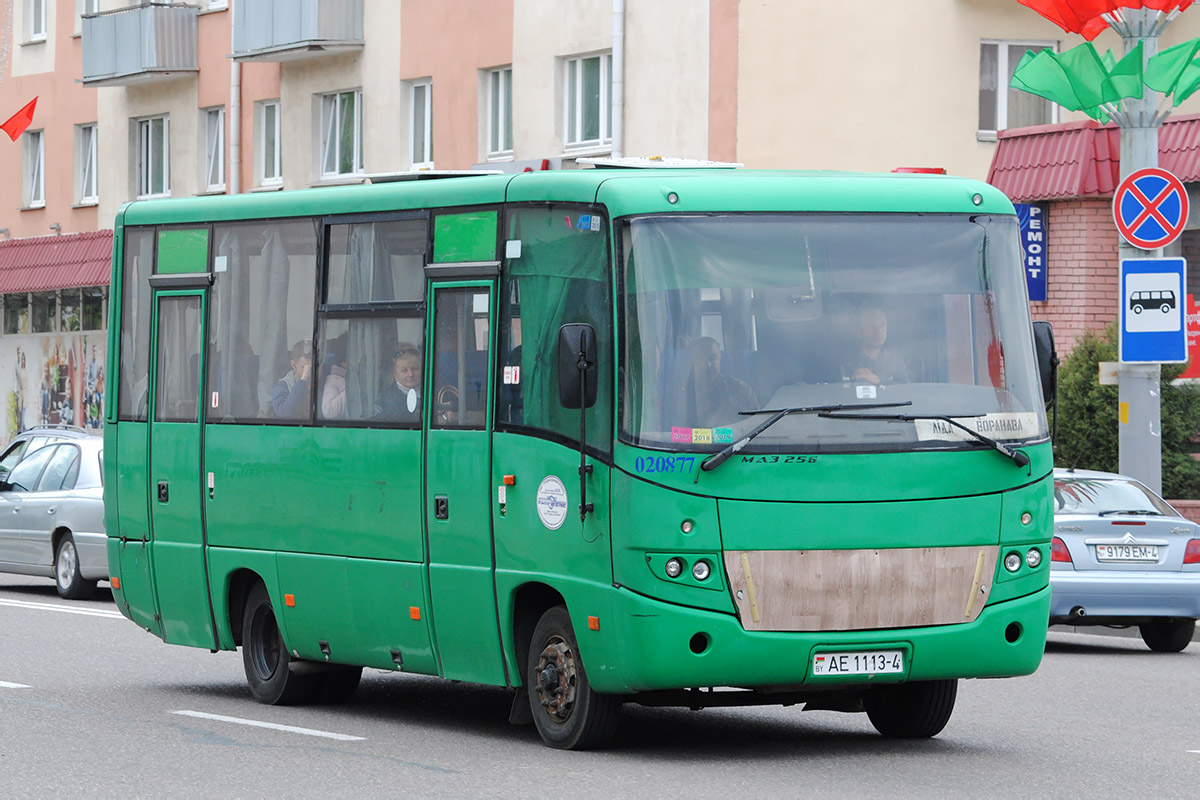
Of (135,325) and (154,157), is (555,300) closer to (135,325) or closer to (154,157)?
(135,325)

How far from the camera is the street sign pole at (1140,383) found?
19.8 m

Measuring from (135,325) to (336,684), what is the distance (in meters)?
2.76

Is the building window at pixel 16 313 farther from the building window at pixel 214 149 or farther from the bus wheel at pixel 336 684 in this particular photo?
the bus wheel at pixel 336 684

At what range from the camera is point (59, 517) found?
22.1 meters

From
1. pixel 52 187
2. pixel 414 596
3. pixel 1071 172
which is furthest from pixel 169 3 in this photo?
pixel 414 596

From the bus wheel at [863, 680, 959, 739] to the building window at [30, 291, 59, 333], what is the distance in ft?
115

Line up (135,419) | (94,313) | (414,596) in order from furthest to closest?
1. (94,313)
2. (135,419)
3. (414,596)

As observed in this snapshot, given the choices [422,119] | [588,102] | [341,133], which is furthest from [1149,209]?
[341,133]

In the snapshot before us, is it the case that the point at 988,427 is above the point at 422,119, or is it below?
below

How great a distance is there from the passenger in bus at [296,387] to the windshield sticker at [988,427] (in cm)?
387

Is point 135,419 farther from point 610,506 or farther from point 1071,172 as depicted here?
point 1071,172

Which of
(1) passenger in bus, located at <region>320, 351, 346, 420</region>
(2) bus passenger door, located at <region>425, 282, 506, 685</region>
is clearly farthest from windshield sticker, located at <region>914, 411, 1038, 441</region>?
(1) passenger in bus, located at <region>320, 351, 346, 420</region>

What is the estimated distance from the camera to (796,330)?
1038cm

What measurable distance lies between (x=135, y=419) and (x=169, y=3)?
1119 inches
